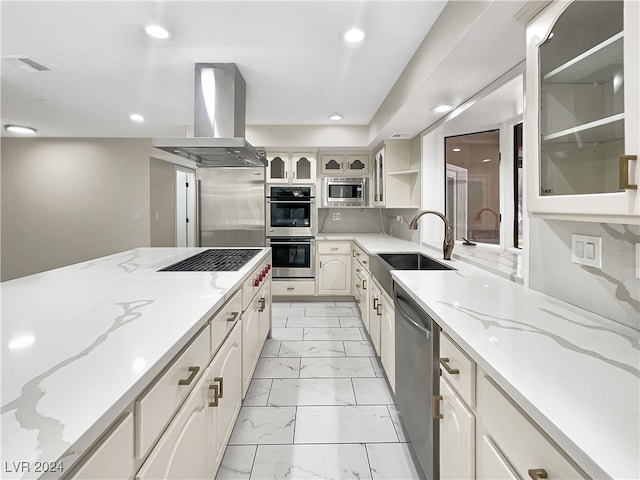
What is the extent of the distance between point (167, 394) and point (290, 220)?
12.3ft

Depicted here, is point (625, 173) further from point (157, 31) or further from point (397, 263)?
point (157, 31)

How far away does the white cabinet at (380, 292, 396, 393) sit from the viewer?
2031 mm

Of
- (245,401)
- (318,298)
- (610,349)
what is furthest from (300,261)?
(610,349)

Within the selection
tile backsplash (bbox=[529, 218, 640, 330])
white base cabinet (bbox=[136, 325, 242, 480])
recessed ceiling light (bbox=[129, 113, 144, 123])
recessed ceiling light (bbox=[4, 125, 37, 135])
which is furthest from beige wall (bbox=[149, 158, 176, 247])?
tile backsplash (bbox=[529, 218, 640, 330])

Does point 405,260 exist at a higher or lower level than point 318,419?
higher

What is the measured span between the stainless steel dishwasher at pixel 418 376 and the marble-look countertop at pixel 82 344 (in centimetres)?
86

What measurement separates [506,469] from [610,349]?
43cm

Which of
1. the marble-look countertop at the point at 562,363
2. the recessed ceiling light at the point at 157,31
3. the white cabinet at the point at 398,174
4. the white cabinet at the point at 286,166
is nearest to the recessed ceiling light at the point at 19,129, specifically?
the white cabinet at the point at 286,166

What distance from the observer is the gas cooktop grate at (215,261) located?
1.94 metres

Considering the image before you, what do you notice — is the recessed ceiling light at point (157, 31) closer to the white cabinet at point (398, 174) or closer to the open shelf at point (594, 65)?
the open shelf at point (594, 65)

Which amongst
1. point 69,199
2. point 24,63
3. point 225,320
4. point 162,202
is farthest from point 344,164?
point 69,199

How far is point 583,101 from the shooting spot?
3.47ft

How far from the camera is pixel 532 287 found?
1543mm

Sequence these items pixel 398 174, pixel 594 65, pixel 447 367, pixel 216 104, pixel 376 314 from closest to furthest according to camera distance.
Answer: pixel 594 65
pixel 447 367
pixel 216 104
pixel 376 314
pixel 398 174
